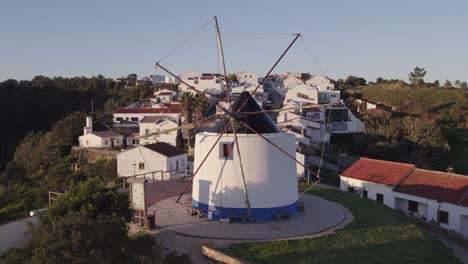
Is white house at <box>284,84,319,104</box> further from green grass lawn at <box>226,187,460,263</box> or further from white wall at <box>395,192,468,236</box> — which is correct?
green grass lawn at <box>226,187,460,263</box>

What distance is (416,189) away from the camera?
23703mm

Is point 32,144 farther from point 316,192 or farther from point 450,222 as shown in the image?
point 450,222

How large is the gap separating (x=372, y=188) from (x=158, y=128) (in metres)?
25.6

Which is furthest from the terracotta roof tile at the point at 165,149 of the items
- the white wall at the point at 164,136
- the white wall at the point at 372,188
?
the white wall at the point at 372,188

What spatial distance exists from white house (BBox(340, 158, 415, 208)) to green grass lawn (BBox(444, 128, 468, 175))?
13142 millimetres

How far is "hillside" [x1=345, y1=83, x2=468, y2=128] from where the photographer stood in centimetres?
5466

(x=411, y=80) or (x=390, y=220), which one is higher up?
(x=411, y=80)

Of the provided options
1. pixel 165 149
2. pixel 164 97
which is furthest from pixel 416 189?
pixel 164 97

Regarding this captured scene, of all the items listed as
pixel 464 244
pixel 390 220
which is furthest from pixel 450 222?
pixel 390 220

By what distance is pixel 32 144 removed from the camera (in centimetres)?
5012

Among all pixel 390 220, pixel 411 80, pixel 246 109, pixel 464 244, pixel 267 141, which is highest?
pixel 411 80

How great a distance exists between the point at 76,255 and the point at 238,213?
345 inches

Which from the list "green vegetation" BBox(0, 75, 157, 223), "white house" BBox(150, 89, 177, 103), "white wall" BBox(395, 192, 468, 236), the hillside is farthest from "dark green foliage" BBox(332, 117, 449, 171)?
"white house" BBox(150, 89, 177, 103)

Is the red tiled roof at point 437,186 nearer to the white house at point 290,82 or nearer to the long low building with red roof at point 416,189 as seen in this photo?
the long low building with red roof at point 416,189
